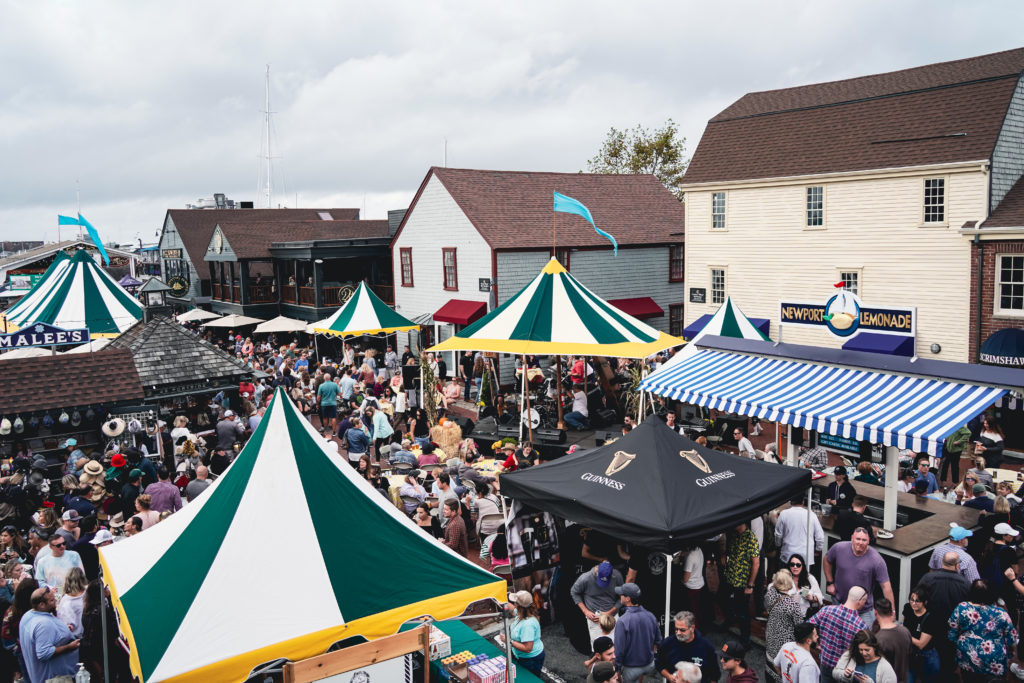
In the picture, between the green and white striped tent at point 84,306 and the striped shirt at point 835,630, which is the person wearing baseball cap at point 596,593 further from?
the green and white striped tent at point 84,306

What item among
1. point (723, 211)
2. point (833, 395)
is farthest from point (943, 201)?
point (833, 395)

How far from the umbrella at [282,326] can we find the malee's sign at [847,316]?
23.0 meters

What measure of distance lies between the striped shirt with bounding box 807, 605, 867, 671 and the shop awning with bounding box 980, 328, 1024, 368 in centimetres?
1392

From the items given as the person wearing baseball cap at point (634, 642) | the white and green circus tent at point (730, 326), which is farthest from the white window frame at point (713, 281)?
the person wearing baseball cap at point (634, 642)

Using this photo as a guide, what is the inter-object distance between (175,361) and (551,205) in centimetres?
1555

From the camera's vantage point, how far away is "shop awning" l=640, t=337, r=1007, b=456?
9.23m

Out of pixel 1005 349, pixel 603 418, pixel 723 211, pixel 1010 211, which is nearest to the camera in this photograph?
pixel 603 418

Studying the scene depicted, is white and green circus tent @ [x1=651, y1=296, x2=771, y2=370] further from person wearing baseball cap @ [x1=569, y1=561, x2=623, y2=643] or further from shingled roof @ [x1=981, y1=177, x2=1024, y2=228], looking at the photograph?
person wearing baseball cap @ [x1=569, y1=561, x2=623, y2=643]

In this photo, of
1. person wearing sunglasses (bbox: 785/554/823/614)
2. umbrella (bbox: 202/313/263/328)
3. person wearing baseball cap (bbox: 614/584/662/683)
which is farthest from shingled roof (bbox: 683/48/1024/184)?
umbrella (bbox: 202/313/263/328)

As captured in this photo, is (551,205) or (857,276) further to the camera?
(551,205)

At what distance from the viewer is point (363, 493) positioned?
22.6 feet

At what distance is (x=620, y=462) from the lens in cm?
872

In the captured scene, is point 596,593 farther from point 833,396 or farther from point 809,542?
point 833,396

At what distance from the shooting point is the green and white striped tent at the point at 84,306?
20.4 meters
